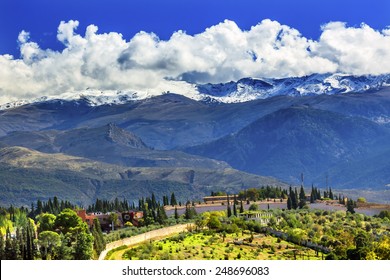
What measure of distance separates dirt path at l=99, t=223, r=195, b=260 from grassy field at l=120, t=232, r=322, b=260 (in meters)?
1.59

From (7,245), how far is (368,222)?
59619mm

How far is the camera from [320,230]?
8206 centimetres

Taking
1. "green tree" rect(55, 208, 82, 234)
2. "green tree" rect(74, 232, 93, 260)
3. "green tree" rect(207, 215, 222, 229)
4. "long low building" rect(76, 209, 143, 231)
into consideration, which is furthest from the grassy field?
"long low building" rect(76, 209, 143, 231)

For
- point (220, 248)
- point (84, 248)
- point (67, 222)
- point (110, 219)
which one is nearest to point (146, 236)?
point (220, 248)

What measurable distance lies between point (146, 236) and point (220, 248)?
980 cm

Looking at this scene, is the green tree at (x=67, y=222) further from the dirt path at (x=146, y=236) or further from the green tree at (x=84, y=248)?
the green tree at (x=84, y=248)

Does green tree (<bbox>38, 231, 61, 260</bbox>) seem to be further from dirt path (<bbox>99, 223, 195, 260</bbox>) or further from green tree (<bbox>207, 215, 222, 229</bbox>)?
green tree (<bbox>207, 215, 222, 229</bbox>)

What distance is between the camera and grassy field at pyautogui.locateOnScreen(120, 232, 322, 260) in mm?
48031

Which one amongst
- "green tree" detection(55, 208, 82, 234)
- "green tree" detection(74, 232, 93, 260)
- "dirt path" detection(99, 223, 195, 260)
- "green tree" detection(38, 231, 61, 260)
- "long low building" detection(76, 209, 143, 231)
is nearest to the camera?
"green tree" detection(74, 232, 93, 260)
